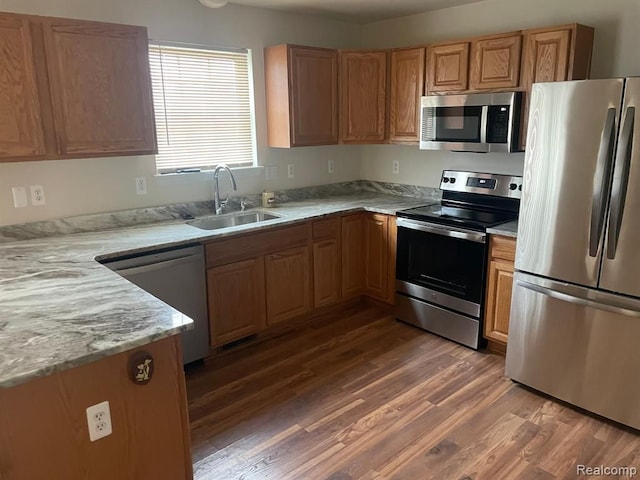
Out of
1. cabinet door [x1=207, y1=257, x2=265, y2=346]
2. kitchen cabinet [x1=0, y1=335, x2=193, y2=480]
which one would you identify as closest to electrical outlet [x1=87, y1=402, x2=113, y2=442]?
kitchen cabinet [x1=0, y1=335, x2=193, y2=480]

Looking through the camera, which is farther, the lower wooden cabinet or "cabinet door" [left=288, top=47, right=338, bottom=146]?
"cabinet door" [left=288, top=47, right=338, bottom=146]

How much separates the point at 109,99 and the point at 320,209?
174 cm

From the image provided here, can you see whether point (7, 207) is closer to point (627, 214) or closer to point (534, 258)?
point (534, 258)

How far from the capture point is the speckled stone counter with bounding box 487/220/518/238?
9.81 ft

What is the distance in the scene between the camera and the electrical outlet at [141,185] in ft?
10.9

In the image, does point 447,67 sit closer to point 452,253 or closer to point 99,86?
point 452,253

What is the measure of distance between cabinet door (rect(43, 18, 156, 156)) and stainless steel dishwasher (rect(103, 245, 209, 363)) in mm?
672

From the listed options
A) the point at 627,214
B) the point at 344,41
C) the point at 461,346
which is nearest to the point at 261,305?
the point at 461,346

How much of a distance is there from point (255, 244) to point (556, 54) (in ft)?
7.51

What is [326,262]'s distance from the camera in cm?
384

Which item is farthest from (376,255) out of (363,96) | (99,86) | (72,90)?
(72,90)

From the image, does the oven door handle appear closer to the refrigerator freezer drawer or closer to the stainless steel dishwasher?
the refrigerator freezer drawer

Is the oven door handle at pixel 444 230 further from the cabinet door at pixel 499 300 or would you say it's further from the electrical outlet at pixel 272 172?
the electrical outlet at pixel 272 172

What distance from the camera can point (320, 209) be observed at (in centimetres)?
384
